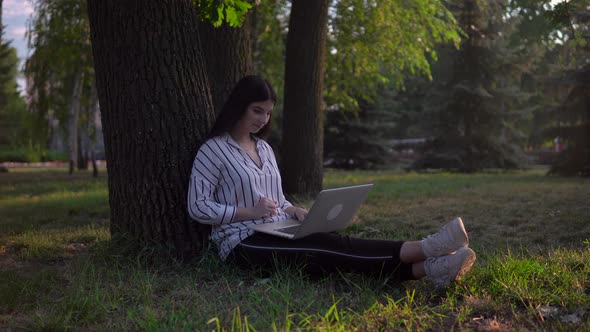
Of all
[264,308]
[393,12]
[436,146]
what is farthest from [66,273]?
[436,146]

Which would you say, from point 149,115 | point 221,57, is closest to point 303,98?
point 221,57

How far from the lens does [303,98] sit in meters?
8.46

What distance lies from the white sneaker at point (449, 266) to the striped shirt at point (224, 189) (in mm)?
1151

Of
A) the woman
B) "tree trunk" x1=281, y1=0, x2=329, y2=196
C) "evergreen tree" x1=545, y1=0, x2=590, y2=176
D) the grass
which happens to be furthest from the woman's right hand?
"evergreen tree" x1=545, y1=0, x2=590, y2=176

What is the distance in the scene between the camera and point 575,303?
280 centimetres

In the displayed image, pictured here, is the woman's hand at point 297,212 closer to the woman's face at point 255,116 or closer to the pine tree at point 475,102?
the woman's face at point 255,116

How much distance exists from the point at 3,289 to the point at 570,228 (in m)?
5.23

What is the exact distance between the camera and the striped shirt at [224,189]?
11.7ft

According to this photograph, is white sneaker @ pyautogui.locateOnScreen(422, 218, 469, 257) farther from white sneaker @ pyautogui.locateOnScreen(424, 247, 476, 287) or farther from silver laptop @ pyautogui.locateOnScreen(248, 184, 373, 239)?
silver laptop @ pyautogui.locateOnScreen(248, 184, 373, 239)

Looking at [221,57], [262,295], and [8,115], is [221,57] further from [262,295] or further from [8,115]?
[8,115]

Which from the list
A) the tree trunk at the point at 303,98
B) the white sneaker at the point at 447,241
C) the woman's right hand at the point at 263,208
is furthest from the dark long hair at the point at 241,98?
the tree trunk at the point at 303,98

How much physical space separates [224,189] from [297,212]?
53 cm

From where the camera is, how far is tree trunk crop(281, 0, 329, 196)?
8.34 m

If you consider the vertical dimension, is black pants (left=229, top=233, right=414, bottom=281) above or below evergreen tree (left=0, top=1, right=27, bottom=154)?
below
